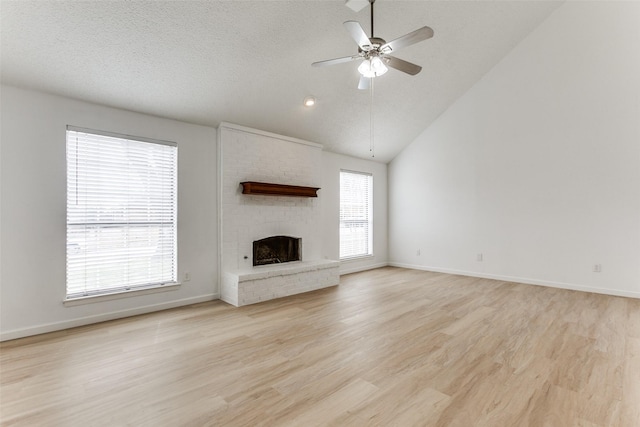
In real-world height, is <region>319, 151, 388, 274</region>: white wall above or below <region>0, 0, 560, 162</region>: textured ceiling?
below

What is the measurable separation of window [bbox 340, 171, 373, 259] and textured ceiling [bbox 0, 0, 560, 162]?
139 cm

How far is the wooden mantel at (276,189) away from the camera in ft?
15.0

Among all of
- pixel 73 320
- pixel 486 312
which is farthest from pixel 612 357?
pixel 73 320

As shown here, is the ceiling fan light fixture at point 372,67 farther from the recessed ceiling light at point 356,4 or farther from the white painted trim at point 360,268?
the white painted trim at point 360,268

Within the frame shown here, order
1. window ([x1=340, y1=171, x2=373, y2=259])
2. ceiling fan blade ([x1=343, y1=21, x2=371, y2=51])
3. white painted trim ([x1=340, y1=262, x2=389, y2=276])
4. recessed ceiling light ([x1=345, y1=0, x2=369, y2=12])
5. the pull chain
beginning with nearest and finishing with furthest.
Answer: ceiling fan blade ([x1=343, y1=21, x2=371, y2=51]), recessed ceiling light ([x1=345, y1=0, x2=369, y2=12]), the pull chain, white painted trim ([x1=340, y1=262, x2=389, y2=276]), window ([x1=340, y1=171, x2=373, y2=259])

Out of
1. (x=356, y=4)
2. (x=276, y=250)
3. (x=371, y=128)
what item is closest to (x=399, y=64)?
(x=356, y=4)

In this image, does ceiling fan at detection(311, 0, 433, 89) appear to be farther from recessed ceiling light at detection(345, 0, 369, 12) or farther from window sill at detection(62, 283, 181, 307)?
window sill at detection(62, 283, 181, 307)

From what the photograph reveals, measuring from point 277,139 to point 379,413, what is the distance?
4251 millimetres

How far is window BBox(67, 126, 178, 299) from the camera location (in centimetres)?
348

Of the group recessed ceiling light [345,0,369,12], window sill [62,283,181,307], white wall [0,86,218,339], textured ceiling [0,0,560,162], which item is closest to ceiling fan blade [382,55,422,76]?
recessed ceiling light [345,0,369,12]

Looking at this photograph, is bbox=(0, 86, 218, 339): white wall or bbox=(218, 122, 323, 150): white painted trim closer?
bbox=(0, 86, 218, 339): white wall

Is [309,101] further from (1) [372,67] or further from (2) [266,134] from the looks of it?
(1) [372,67]

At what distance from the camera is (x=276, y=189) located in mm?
4859

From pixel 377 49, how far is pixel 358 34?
1.09ft
